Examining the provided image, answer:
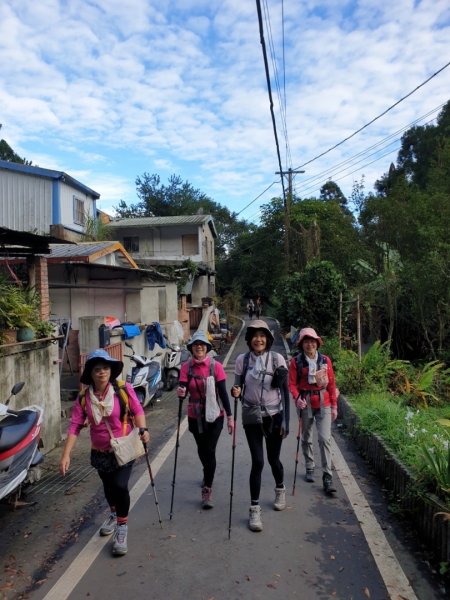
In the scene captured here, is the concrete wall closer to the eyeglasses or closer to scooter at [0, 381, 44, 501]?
scooter at [0, 381, 44, 501]

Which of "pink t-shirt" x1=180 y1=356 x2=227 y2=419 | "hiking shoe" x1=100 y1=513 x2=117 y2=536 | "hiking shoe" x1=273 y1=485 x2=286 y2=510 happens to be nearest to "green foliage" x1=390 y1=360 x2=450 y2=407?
"hiking shoe" x1=273 y1=485 x2=286 y2=510

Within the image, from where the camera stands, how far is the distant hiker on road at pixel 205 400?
4.52 meters

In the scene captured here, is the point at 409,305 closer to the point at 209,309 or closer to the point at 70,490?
the point at 70,490

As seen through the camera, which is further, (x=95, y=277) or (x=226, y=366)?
(x=226, y=366)

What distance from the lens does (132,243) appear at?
1161 inches

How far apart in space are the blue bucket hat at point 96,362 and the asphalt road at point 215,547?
4.52ft

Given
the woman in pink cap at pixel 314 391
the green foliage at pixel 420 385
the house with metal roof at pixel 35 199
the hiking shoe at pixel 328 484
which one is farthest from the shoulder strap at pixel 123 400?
the house with metal roof at pixel 35 199

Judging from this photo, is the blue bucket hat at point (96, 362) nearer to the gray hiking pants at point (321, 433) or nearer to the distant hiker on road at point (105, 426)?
the distant hiker on road at point (105, 426)

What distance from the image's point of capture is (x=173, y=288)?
17766 millimetres

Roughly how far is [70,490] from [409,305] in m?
9.51

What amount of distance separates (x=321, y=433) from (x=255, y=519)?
1.38 m

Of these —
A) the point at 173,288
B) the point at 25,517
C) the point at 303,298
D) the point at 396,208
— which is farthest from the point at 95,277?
the point at 25,517

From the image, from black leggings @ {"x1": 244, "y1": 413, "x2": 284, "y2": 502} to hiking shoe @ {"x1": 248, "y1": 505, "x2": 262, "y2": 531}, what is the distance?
0.27 ft

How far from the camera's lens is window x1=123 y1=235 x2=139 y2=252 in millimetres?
29375
